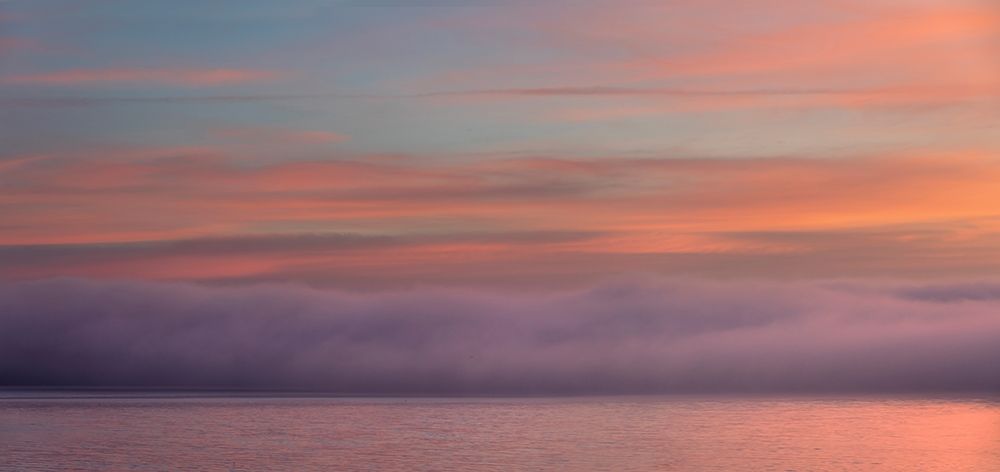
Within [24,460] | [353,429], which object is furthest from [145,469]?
[353,429]

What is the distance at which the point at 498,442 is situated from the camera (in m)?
100

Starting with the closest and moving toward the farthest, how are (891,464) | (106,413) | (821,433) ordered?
(891,464)
(821,433)
(106,413)

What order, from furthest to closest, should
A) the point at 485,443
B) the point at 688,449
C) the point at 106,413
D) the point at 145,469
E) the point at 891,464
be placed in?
the point at 106,413
the point at 485,443
the point at 688,449
the point at 891,464
the point at 145,469

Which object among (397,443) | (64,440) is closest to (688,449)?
(397,443)

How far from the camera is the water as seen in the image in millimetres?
79625

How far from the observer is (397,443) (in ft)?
328

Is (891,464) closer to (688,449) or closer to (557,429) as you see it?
(688,449)

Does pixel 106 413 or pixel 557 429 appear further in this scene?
pixel 106 413

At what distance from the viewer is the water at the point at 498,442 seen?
79.6m

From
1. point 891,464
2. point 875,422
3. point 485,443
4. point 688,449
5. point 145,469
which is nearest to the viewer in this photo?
point 145,469

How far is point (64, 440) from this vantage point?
339 feet

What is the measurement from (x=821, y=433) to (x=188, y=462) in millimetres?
64454

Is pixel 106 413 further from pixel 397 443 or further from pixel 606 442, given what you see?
pixel 606 442

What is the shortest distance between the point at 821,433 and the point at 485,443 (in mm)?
37892
